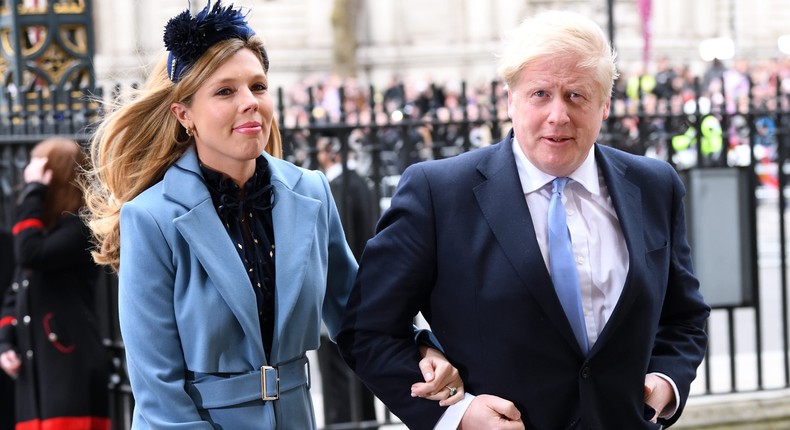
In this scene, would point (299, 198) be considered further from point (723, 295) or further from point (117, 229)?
point (723, 295)

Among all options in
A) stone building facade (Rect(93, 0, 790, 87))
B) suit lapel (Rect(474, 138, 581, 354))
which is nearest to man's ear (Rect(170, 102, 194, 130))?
suit lapel (Rect(474, 138, 581, 354))

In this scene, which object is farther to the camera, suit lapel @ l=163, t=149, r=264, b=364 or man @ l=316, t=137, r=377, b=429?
man @ l=316, t=137, r=377, b=429

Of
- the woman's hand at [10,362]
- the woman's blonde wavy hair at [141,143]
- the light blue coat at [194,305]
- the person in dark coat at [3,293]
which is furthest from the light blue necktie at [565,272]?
the person in dark coat at [3,293]

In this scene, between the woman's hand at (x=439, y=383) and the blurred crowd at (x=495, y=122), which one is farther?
the blurred crowd at (x=495, y=122)

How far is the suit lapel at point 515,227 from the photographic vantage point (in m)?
2.88

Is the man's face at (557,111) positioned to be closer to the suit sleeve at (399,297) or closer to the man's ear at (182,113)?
the suit sleeve at (399,297)

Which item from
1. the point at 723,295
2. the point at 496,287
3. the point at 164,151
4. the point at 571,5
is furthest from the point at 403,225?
the point at 571,5

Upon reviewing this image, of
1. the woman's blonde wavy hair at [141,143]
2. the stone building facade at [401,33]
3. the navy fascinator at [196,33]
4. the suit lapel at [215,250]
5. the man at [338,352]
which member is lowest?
the man at [338,352]

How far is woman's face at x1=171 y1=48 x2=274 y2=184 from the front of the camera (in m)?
3.03

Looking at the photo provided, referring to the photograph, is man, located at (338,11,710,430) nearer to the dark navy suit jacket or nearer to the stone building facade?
the dark navy suit jacket

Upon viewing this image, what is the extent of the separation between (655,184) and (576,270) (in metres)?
0.41

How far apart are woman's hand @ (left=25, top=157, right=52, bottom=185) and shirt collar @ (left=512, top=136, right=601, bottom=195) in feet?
10.3

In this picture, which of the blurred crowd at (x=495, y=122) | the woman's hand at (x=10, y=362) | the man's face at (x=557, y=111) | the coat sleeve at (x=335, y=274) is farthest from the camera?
the blurred crowd at (x=495, y=122)

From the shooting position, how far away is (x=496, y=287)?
2.93 meters
